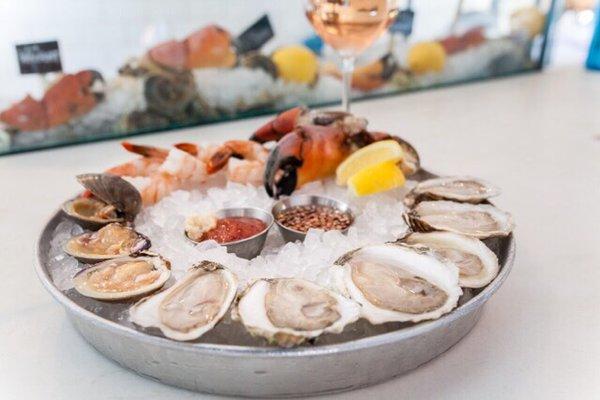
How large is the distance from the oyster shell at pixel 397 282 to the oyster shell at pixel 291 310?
0.10 feet

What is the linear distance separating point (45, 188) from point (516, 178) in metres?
0.98

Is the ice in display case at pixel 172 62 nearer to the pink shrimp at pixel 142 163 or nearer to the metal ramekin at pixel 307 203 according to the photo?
the pink shrimp at pixel 142 163

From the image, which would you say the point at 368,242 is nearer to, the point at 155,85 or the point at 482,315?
the point at 482,315

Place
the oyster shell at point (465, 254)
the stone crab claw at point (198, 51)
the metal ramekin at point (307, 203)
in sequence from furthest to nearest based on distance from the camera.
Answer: the stone crab claw at point (198, 51), the metal ramekin at point (307, 203), the oyster shell at point (465, 254)

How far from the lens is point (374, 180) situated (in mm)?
1041

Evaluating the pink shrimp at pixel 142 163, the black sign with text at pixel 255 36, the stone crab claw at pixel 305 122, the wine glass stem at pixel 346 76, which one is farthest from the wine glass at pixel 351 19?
the pink shrimp at pixel 142 163

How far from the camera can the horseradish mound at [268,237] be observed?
0.82 meters

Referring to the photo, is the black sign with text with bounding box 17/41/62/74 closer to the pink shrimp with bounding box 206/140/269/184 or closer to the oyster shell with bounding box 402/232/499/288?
the pink shrimp with bounding box 206/140/269/184

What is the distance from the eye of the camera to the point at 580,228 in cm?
114

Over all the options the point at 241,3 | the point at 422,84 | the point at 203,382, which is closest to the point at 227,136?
the point at 241,3

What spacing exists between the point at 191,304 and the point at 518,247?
0.60 m

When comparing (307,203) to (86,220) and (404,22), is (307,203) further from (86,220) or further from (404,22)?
(404,22)

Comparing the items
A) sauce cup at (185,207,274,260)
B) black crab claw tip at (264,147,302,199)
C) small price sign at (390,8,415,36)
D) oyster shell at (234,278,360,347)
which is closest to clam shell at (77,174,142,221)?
sauce cup at (185,207,274,260)

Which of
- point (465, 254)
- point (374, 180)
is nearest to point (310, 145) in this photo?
point (374, 180)
